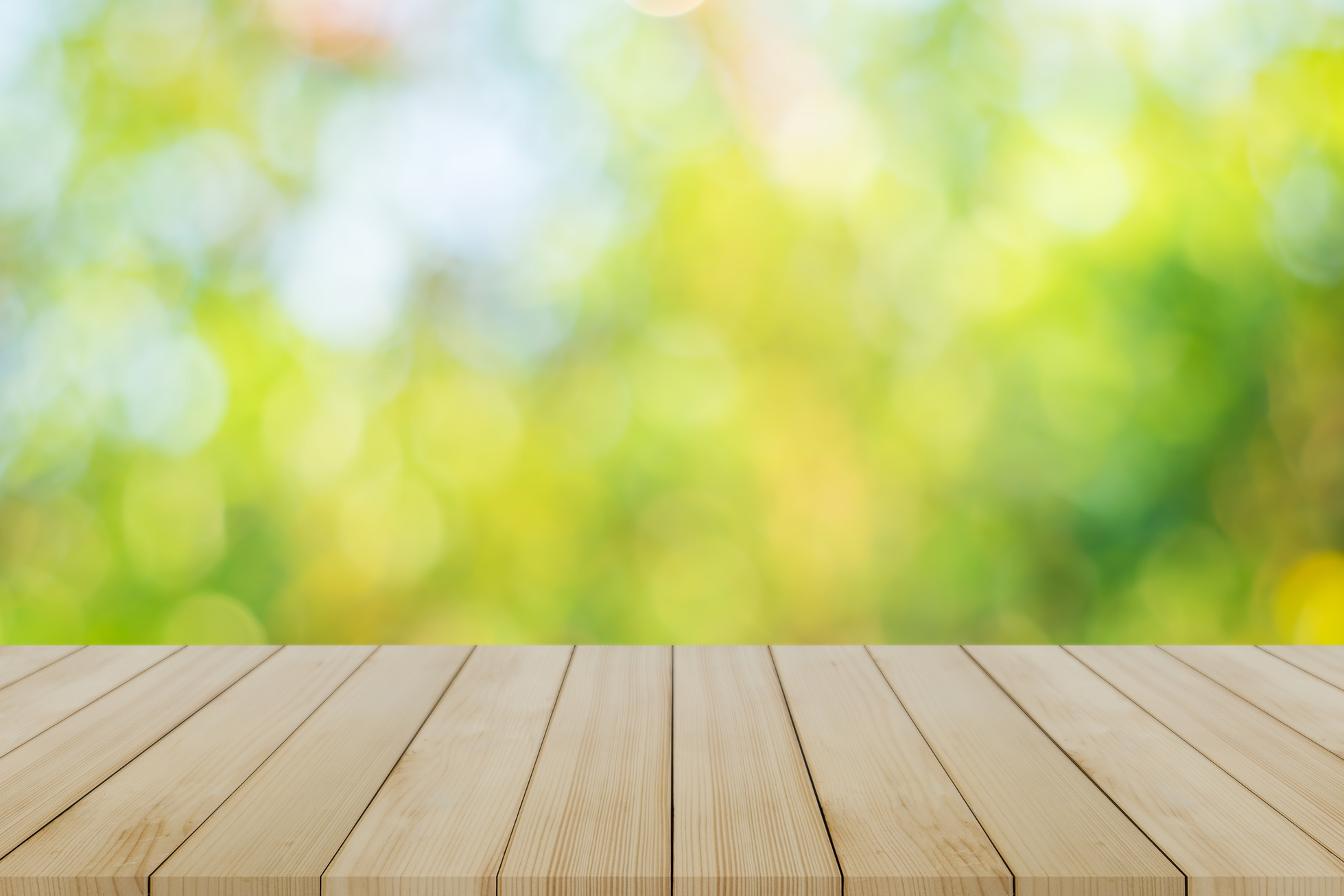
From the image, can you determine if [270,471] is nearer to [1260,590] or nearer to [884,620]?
[884,620]

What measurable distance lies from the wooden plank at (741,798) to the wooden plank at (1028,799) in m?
0.19

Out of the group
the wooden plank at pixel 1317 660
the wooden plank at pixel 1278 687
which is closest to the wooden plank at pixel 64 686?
the wooden plank at pixel 1278 687

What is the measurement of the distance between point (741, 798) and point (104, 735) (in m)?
0.87

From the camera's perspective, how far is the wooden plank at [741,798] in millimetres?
980

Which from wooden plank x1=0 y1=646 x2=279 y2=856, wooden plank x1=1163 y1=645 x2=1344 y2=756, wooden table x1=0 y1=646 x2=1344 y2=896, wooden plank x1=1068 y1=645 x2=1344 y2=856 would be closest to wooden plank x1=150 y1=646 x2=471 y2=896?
wooden table x1=0 y1=646 x2=1344 y2=896

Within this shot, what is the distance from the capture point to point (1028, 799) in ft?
3.76

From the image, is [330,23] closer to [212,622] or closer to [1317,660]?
[212,622]

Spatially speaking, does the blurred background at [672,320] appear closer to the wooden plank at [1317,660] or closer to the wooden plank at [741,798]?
the wooden plank at [1317,660]

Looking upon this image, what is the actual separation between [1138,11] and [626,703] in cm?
147

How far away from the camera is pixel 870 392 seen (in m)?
Result: 1.83

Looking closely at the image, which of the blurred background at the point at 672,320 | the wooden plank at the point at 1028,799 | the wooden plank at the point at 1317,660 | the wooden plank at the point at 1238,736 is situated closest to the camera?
the wooden plank at the point at 1028,799

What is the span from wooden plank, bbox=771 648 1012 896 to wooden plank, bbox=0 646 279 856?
0.86 m

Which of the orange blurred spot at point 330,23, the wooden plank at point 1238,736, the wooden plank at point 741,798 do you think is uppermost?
the orange blurred spot at point 330,23

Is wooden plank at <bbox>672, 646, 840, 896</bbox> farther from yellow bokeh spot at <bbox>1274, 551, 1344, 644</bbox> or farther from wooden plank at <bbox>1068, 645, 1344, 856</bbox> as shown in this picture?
yellow bokeh spot at <bbox>1274, 551, 1344, 644</bbox>
